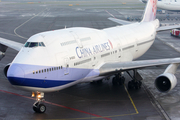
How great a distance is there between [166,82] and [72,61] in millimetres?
8312

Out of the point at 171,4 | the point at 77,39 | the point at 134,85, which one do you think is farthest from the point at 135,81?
the point at 171,4

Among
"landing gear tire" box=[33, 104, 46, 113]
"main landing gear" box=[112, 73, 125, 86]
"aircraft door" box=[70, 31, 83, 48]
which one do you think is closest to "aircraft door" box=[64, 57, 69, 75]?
"aircraft door" box=[70, 31, 83, 48]

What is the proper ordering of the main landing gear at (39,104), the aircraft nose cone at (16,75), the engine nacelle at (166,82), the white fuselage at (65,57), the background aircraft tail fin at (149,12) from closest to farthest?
the aircraft nose cone at (16,75) → the white fuselage at (65,57) → the main landing gear at (39,104) → the engine nacelle at (166,82) → the background aircraft tail fin at (149,12)

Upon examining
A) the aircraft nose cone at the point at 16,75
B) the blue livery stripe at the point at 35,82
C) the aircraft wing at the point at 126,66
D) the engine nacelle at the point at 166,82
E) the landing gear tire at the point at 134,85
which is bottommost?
the landing gear tire at the point at 134,85

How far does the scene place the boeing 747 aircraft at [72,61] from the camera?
18141 mm

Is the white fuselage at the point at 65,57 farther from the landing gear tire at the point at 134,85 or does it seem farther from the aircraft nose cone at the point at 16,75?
the landing gear tire at the point at 134,85

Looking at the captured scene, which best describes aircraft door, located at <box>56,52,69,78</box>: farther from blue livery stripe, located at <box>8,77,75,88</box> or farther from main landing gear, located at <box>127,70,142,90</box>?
main landing gear, located at <box>127,70,142,90</box>

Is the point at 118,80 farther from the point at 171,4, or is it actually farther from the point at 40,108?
the point at 171,4

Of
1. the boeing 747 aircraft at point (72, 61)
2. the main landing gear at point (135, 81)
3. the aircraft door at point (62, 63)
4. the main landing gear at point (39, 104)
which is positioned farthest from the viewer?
the main landing gear at point (135, 81)

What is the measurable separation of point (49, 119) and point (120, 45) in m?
11.3

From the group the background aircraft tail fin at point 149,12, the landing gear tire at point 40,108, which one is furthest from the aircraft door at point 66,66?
the background aircraft tail fin at point 149,12

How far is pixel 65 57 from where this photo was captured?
65.5 ft

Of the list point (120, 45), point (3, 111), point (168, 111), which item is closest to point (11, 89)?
point (3, 111)

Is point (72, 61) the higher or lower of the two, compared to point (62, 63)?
lower
